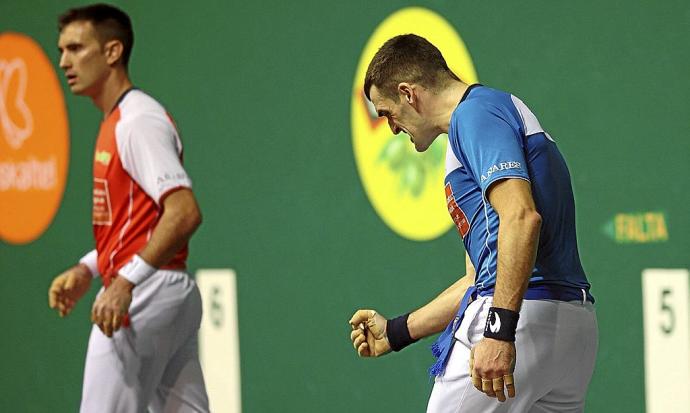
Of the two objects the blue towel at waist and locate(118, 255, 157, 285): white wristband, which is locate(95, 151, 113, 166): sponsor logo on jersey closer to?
locate(118, 255, 157, 285): white wristband

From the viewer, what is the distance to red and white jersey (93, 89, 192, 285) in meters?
3.85

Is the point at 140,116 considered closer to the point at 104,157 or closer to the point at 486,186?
the point at 104,157

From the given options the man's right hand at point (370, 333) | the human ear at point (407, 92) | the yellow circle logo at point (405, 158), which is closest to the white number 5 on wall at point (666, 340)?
the yellow circle logo at point (405, 158)

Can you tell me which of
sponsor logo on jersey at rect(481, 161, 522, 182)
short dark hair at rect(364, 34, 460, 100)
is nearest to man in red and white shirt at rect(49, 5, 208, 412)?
short dark hair at rect(364, 34, 460, 100)

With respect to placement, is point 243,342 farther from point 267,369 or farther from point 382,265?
point 382,265

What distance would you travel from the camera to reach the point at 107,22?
4262 mm

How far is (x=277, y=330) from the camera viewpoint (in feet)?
18.2

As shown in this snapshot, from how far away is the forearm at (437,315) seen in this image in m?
3.19

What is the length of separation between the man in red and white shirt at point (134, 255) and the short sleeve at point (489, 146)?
131 cm

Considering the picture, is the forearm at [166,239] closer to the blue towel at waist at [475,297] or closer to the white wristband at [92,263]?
the white wristband at [92,263]

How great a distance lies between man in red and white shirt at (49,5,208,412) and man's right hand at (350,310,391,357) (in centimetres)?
79

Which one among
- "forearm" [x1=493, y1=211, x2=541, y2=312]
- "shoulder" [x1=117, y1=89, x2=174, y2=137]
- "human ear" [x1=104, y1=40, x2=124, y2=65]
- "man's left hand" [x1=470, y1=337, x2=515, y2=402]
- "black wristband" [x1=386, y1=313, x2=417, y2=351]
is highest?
"human ear" [x1=104, y1=40, x2=124, y2=65]

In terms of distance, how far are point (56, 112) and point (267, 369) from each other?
1.95 metres

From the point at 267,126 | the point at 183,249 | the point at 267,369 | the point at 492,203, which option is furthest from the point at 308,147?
the point at 492,203
